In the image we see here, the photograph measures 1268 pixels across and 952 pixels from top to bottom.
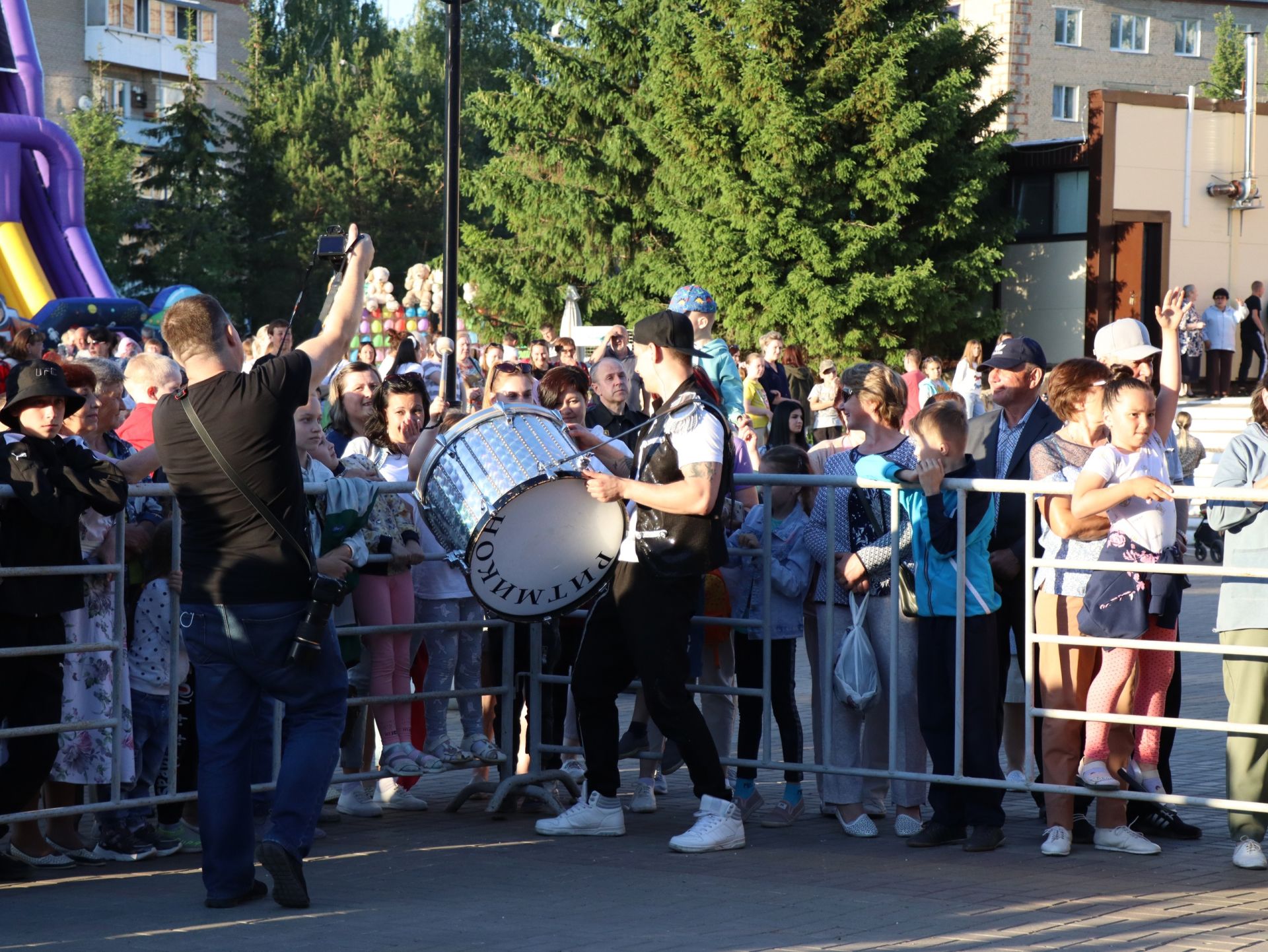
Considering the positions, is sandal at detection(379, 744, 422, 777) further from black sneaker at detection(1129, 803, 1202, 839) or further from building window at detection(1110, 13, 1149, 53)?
building window at detection(1110, 13, 1149, 53)

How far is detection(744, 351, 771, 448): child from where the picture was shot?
15.5 metres

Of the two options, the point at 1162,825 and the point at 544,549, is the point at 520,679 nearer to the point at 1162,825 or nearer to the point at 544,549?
the point at 544,549

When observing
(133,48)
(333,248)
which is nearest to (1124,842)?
(333,248)

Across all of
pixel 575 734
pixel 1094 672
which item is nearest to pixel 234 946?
pixel 575 734

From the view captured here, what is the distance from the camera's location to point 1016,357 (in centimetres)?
758

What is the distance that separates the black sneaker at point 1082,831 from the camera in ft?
23.0

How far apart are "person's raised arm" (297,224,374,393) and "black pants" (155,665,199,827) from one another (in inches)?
61.3

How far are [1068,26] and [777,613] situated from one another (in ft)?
192

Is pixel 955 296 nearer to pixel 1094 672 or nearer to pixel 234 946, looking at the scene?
pixel 1094 672

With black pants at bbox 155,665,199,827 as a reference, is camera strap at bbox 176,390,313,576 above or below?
above

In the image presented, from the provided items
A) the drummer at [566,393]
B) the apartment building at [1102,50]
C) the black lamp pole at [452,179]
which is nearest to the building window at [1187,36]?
the apartment building at [1102,50]

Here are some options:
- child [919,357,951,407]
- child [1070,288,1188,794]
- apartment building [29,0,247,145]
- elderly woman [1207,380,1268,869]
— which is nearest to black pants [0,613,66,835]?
child [1070,288,1188,794]

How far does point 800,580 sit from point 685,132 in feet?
95.2

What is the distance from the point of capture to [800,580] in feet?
23.6
